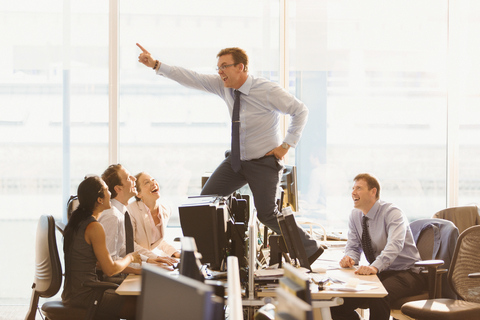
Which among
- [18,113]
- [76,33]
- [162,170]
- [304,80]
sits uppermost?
[76,33]

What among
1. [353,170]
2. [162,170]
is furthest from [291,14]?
[162,170]

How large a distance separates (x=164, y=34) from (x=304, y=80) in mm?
1472

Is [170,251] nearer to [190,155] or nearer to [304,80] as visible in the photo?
[190,155]

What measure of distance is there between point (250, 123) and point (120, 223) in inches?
44.3

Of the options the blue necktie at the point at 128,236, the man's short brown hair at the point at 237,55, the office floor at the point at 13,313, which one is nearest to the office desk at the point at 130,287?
the blue necktie at the point at 128,236

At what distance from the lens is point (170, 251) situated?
3.35m

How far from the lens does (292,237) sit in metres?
2.56

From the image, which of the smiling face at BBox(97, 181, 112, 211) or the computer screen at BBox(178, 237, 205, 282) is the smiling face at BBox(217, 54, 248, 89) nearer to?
the smiling face at BBox(97, 181, 112, 211)

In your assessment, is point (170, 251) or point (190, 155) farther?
point (190, 155)

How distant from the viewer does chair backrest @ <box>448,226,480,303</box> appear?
2.95m

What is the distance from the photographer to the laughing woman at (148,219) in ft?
10.6

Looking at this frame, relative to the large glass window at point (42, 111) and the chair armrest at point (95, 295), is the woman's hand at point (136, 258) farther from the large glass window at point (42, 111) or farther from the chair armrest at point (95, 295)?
the large glass window at point (42, 111)

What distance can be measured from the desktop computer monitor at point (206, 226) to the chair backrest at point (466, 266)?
1.60 m

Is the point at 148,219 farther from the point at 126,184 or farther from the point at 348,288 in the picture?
the point at 348,288
